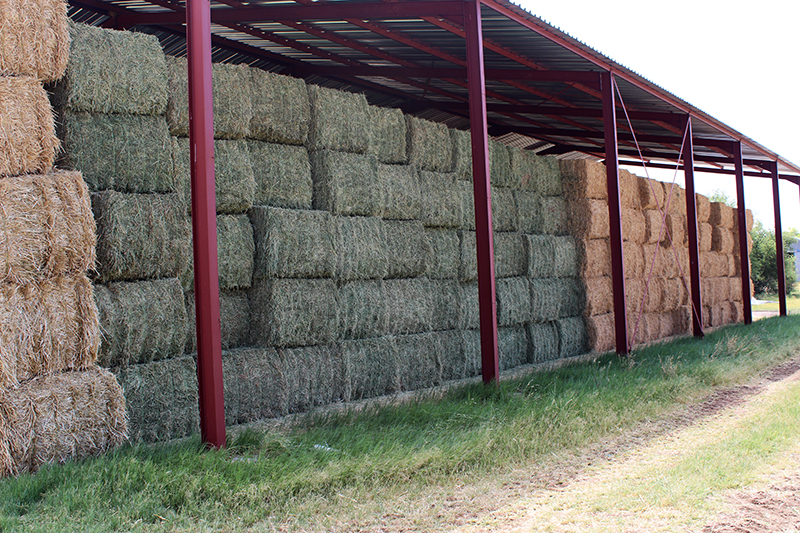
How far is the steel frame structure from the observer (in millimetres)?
5453

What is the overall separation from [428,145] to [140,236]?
192 inches

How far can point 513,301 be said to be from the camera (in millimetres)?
11367

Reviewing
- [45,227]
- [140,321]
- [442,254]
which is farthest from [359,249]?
[45,227]

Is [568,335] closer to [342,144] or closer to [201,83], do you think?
[342,144]

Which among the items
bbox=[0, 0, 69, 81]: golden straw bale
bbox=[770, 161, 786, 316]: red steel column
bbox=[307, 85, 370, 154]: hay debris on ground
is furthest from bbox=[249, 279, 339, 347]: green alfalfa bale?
bbox=[770, 161, 786, 316]: red steel column

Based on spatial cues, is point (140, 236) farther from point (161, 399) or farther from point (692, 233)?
point (692, 233)

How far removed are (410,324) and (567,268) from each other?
15.0 ft

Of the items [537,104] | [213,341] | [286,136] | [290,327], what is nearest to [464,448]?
[213,341]

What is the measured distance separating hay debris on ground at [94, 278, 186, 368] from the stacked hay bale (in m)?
0.56

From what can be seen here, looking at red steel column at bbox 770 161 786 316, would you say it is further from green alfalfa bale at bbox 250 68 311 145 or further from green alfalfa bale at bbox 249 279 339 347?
green alfalfa bale at bbox 250 68 311 145

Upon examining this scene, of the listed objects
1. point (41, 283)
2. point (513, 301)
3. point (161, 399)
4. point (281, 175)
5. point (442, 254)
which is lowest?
point (161, 399)

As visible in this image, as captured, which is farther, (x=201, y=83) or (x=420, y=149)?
(x=420, y=149)

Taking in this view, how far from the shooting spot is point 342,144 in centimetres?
866

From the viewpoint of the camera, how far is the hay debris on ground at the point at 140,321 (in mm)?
6043
